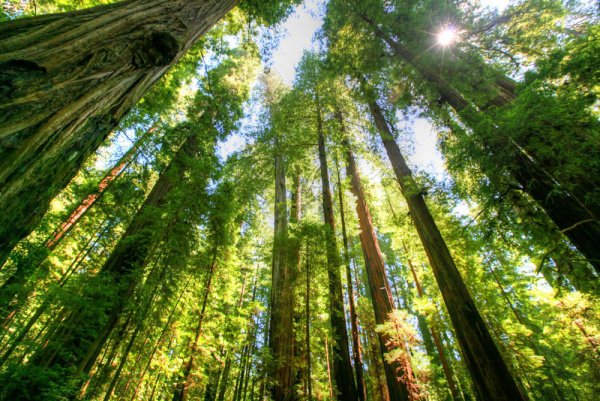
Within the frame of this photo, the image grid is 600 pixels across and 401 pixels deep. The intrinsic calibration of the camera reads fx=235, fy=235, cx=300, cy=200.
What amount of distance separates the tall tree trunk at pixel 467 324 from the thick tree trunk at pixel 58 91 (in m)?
4.50

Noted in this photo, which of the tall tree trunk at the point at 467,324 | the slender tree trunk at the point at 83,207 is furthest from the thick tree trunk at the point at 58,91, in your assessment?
the slender tree trunk at the point at 83,207

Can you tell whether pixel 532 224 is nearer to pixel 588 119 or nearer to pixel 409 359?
pixel 588 119

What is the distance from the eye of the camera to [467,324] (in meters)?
3.34

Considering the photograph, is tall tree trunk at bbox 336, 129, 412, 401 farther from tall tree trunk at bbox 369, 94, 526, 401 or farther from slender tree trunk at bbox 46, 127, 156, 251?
slender tree trunk at bbox 46, 127, 156, 251

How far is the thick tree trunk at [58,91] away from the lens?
844 millimetres

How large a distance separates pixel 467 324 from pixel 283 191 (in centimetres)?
676

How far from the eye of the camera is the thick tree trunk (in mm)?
844

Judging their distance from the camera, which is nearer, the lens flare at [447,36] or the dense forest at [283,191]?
the dense forest at [283,191]

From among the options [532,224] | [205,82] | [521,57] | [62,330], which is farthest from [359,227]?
[62,330]

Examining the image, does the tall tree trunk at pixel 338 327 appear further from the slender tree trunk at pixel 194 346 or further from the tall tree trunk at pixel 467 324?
the slender tree trunk at pixel 194 346

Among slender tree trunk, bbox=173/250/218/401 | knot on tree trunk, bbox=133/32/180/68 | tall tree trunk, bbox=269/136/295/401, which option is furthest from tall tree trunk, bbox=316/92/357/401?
knot on tree trunk, bbox=133/32/180/68

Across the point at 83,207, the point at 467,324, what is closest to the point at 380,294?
the point at 467,324

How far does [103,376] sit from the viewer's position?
3943mm

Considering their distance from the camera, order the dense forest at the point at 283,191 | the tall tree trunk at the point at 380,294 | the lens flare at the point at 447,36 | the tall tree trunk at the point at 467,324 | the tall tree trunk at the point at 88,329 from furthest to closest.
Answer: the tall tree trunk at the point at 380,294 < the lens flare at the point at 447,36 < the tall tree trunk at the point at 88,329 < the tall tree trunk at the point at 467,324 < the dense forest at the point at 283,191
